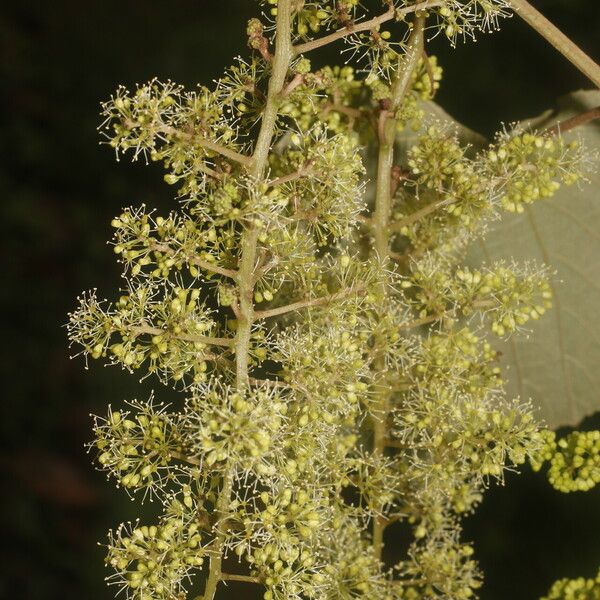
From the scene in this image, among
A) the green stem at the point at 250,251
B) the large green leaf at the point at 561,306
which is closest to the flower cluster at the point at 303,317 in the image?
the green stem at the point at 250,251

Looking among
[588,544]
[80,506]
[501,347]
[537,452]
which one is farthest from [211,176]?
[80,506]

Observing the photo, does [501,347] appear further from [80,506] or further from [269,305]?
[80,506]

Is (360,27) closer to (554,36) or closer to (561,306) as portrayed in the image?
(554,36)

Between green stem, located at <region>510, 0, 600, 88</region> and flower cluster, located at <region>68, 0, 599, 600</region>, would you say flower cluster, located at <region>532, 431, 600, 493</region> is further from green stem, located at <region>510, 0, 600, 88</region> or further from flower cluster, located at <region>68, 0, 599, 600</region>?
green stem, located at <region>510, 0, 600, 88</region>

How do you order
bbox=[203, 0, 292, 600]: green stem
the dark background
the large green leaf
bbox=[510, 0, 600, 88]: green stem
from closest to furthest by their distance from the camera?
bbox=[203, 0, 292, 600]: green stem
bbox=[510, 0, 600, 88]: green stem
the large green leaf
the dark background

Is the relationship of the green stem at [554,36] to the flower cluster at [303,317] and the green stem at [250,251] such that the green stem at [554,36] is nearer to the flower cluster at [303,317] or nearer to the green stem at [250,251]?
the flower cluster at [303,317]

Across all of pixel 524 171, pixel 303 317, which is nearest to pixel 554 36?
pixel 524 171

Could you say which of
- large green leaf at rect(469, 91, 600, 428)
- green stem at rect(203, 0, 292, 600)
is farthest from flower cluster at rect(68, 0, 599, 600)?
large green leaf at rect(469, 91, 600, 428)
